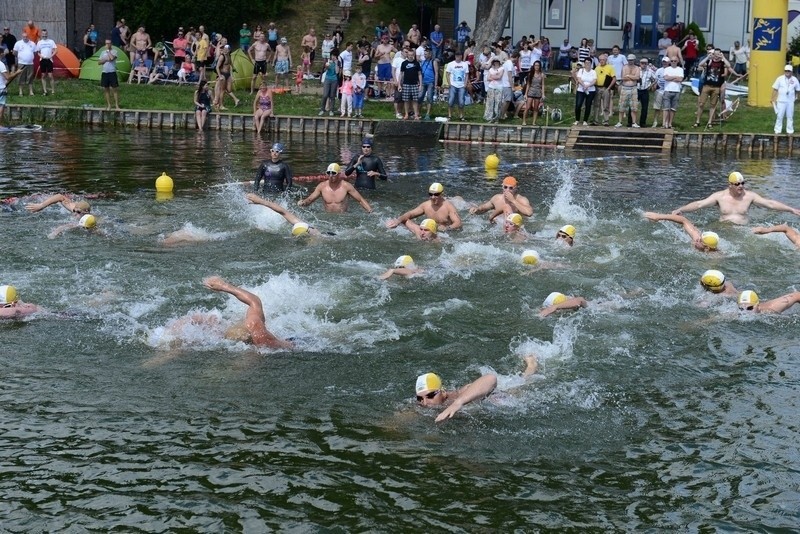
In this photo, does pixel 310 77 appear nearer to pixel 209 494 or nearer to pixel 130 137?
pixel 130 137

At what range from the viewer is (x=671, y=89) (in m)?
28.1

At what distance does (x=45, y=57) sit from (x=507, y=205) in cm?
1967

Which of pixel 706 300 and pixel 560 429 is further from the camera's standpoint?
pixel 706 300

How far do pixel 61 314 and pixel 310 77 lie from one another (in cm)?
2424

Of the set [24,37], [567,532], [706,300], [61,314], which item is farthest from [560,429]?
[24,37]

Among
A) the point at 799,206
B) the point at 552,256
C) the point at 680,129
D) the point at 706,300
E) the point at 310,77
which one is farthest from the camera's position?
the point at 310,77

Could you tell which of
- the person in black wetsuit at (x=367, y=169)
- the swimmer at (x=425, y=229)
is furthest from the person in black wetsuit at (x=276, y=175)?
the swimmer at (x=425, y=229)

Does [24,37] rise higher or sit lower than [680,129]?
higher

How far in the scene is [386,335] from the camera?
1320cm

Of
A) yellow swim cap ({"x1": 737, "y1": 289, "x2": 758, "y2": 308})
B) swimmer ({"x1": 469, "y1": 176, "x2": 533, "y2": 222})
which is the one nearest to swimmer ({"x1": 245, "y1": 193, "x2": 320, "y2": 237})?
swimmer ({"x1": 469, "y1": 176, "x2": 533, "y2": 222})

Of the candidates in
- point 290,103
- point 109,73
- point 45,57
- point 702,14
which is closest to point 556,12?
point 702,14

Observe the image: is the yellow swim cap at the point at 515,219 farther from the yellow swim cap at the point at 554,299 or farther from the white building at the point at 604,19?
the white building at the point at 604,19

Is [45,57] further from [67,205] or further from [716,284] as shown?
[716,284]

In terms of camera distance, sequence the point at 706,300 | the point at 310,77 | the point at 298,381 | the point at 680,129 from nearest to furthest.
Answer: the point at 298,381 < the point at 706,300 < the point at 680,129 < the point at 310,77
